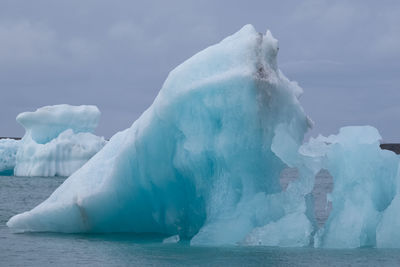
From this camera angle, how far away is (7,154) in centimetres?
4816

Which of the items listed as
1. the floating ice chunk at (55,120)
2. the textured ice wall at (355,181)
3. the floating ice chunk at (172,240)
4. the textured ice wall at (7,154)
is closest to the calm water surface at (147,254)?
the floating ice chunk at (172,240)

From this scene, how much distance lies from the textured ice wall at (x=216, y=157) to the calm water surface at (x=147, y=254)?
1.82 feet

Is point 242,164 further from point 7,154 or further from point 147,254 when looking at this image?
point 7,154

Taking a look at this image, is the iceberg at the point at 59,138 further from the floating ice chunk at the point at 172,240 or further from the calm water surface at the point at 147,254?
the floating ice chunk at the point at 172,240

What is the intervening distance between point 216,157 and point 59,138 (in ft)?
93.7

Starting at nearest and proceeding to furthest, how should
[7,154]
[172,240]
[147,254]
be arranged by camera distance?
[147,254]
[172,240]
[7,154]

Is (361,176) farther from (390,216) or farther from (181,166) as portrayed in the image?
(181,166)

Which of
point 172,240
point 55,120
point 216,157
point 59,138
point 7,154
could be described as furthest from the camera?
point 7,154

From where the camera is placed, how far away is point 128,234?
14461mm

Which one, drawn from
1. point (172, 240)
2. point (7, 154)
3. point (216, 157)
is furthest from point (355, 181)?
point (7, 154)

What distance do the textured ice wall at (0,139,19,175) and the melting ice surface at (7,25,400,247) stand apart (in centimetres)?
3445

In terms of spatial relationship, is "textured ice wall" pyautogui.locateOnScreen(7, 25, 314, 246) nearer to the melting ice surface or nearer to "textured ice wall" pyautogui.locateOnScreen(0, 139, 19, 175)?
the melting ice surface

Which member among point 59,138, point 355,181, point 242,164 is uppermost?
point 59,138

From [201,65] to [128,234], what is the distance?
12.6ft
